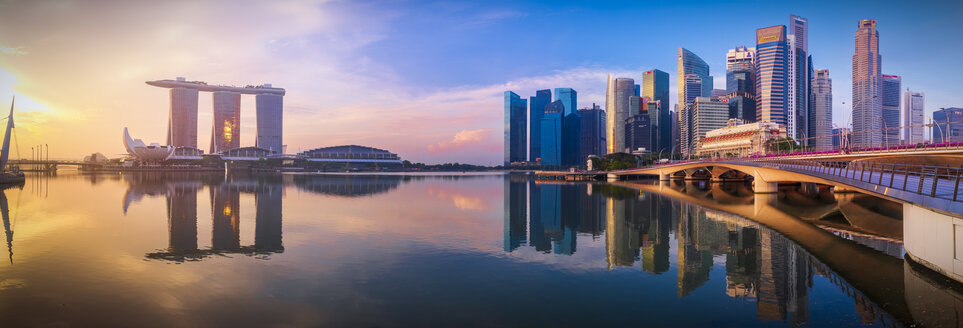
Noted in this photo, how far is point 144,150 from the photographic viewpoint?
174500 mm

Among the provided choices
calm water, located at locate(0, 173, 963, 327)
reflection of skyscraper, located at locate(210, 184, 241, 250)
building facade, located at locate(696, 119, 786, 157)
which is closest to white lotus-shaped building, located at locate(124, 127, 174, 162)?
reflection of skyscraper, located at locate(210, 184, 241, 250)

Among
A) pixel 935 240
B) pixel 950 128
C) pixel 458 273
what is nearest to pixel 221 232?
pixel 458 273

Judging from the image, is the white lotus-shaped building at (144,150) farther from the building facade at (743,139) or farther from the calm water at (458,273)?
the building facade at (743,139)

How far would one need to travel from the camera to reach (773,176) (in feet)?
160

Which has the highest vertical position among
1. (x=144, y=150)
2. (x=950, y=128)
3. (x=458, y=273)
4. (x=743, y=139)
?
(x=950, y=128)

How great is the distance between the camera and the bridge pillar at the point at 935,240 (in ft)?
41.2

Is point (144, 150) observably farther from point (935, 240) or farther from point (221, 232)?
point (935, 240)

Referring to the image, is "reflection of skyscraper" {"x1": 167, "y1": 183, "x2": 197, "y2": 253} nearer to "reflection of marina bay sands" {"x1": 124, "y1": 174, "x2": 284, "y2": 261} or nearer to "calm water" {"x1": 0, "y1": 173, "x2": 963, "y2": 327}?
"reflection of marina bay sands" {"x1": 124, "y1": 174, "x2": 284, "y2": 261}

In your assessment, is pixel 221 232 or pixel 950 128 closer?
pixel 221 232

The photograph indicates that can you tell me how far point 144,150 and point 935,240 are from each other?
216m

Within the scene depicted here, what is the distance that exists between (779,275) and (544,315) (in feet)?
31.2

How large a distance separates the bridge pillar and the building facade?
410 feet

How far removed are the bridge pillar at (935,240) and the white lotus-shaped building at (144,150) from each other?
214774 millimetres

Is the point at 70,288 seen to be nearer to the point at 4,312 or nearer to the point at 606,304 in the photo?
the point at 4,312
